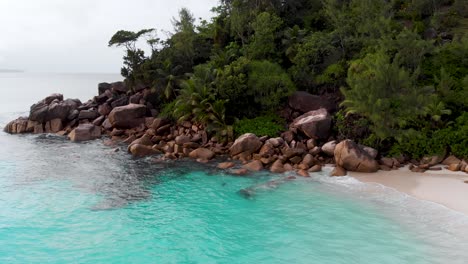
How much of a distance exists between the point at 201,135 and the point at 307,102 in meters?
7.49

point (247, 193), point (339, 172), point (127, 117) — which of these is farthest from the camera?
point (127, 117)

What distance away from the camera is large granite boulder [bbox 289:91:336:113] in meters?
22.9

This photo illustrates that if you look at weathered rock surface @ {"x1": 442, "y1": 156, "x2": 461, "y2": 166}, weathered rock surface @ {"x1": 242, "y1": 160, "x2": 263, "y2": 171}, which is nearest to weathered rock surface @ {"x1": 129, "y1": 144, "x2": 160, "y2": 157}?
weathered rock surface @ {"x1": 242, "y1": 160, "x2": 263, "y2": 171}

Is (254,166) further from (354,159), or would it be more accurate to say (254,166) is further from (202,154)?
(354,159)

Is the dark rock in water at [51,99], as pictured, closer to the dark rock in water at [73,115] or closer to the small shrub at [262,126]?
the dark rock in water at [73,115]

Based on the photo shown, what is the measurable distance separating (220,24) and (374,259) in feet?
87.3

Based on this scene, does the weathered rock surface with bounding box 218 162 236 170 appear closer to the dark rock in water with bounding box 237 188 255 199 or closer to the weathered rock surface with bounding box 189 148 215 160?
the weathered rock surface with bounding box 189 148 215 160

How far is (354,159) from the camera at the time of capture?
1686 cm

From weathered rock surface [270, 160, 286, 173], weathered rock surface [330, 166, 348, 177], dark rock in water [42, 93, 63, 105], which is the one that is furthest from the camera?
dark rock in water [42, 93, 63, 105]

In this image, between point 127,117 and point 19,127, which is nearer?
point 127,117

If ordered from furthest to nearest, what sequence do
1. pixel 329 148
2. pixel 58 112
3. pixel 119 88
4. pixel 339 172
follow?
pixel 119 88, pixel 58 112, pixel 329 148, pixel 339 172

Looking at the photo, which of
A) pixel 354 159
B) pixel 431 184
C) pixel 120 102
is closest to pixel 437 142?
pixel 431 184

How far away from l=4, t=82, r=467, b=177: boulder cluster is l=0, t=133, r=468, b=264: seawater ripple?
1.70 meters

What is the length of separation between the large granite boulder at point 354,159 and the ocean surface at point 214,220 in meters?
1.12
